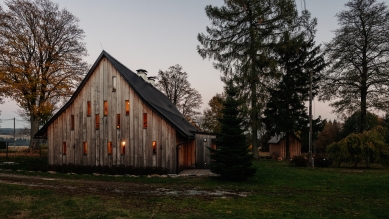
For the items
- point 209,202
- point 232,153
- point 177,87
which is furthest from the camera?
point 177,87

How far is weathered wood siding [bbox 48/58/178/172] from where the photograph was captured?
17219 millimetres

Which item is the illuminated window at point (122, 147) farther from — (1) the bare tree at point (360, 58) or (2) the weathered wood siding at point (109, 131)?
(1) the bare tree at point (360, 58)

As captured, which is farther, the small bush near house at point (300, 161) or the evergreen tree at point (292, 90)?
the evergreen tree at point (292, 90)

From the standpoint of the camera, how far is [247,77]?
26.7m

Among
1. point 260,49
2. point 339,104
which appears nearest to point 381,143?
point 339,104

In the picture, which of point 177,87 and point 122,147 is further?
point 177,87

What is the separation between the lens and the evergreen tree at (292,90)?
29344 mm

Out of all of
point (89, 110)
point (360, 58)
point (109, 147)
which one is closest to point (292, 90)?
point (360, 58)

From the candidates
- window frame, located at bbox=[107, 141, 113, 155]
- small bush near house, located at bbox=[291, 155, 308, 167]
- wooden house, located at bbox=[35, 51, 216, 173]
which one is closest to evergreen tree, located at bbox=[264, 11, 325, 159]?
small bush near house, located at bbox=[291, 155, 308, 167]

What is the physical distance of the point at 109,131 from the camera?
1805 cm

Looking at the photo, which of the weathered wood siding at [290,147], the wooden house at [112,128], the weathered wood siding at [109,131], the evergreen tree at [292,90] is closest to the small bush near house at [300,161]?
the evergreen tree at [292,90]

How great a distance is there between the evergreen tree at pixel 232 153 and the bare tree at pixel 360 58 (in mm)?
16491

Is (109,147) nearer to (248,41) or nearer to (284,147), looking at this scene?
(248,41)

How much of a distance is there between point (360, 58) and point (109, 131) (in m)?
23.0
